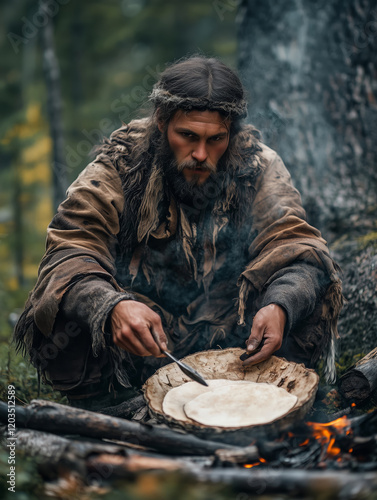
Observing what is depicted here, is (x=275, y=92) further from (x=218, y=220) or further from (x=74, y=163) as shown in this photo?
(x=74, y=163)

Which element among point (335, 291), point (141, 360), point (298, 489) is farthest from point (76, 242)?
point (298, 489)

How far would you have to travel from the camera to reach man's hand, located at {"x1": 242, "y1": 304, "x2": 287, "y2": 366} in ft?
8.53

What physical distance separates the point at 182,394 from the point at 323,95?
3.37 m

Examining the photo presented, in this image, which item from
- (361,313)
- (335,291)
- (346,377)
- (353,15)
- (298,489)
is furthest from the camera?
(353,15)

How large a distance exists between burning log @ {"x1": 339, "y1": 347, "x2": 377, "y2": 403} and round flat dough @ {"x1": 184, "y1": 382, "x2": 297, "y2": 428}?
51 cm

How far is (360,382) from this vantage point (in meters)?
2.68

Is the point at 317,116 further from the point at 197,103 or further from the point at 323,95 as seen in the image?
the point at 197,103

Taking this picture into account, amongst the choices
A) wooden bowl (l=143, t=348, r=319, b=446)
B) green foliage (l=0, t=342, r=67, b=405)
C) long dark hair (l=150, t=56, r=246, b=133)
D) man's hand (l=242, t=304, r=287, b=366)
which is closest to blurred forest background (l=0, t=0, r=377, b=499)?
green foliage (l=0, t=342, r=67, b=405)

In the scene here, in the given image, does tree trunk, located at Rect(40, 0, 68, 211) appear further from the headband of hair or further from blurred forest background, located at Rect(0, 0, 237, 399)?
the headband of hair

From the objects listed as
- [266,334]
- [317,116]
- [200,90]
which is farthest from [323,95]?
[266,334]

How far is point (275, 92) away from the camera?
16.0ft

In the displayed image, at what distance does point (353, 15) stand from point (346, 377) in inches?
138

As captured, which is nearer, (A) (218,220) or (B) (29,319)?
(B) (29,319)

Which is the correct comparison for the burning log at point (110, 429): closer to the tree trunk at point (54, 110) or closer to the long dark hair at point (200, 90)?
the long dark hair at point (200, 90)
